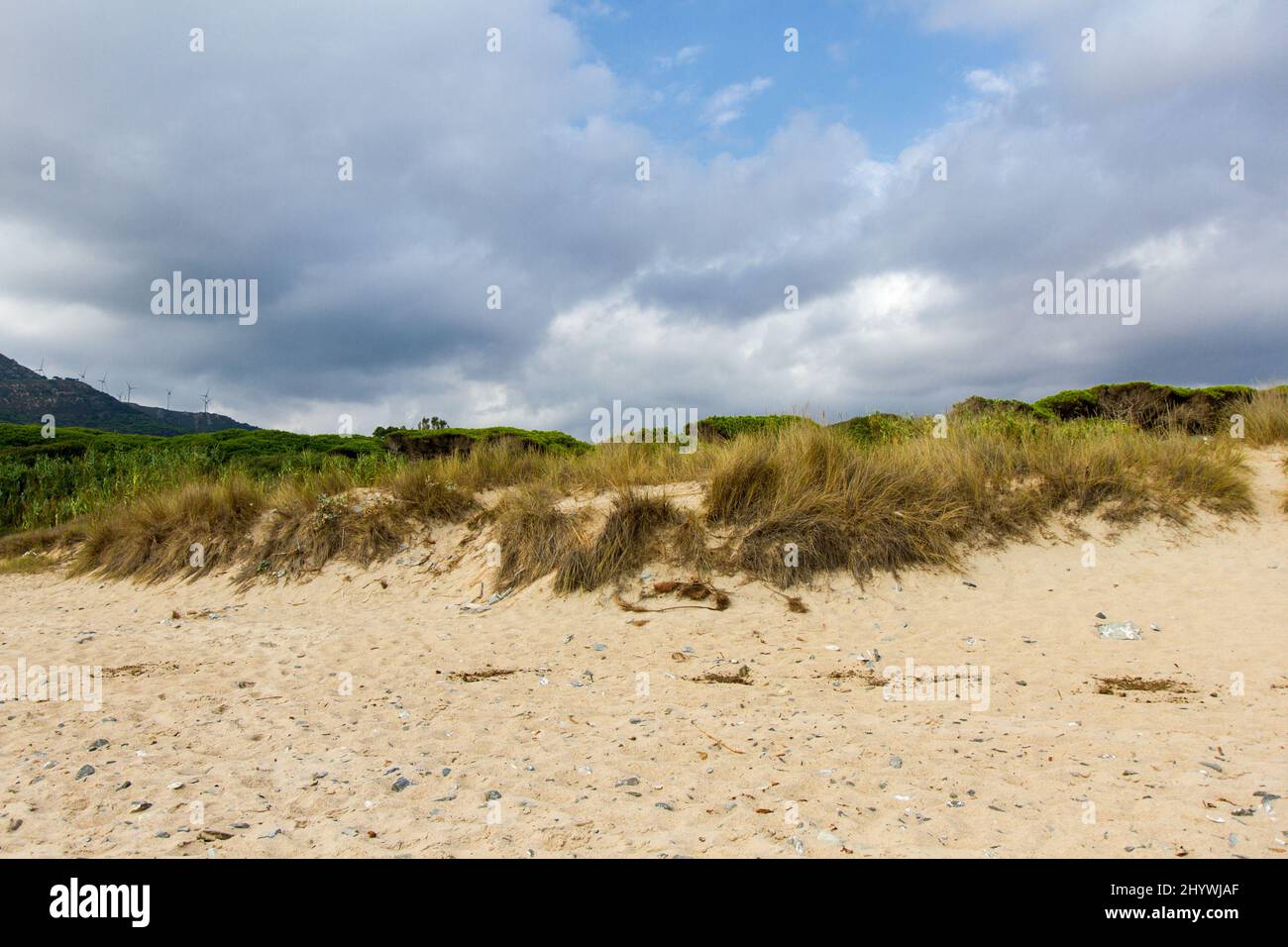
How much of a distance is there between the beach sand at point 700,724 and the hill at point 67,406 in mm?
76642

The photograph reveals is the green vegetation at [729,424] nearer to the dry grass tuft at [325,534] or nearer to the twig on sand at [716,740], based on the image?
the dry grass tuft at [325,534]

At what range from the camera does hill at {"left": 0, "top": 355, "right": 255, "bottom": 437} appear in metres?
71.6

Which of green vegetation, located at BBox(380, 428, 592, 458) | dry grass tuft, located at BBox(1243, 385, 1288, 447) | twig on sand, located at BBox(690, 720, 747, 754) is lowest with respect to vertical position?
twig on sand, located at BBox(690, 720, 747, 754)

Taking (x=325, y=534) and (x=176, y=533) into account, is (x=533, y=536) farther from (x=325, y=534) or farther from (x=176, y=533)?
(x=176, y=533)

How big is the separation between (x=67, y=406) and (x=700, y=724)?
97305 mm

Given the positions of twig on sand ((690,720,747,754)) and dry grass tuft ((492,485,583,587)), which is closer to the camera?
twig on sand ((690,720,747,754))

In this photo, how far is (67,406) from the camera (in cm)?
7600

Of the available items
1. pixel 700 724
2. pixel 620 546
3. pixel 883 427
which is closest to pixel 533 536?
pixel 620 546

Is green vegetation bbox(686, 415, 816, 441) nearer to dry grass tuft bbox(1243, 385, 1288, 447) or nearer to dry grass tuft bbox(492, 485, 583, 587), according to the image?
dry grass tuft bbox(492, 485, 583, 587)

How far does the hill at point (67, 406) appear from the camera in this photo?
2820 inches

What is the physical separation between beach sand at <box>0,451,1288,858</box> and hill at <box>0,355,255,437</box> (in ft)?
251

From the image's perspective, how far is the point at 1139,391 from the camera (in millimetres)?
16391

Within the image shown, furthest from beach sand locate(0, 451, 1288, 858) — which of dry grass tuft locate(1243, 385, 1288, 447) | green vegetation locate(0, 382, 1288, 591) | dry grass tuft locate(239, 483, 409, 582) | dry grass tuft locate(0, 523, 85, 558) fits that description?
dry grass tuft locate(0, 523, 85, 558)
